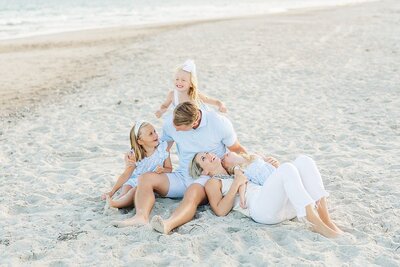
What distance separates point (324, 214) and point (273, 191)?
458 millimetres

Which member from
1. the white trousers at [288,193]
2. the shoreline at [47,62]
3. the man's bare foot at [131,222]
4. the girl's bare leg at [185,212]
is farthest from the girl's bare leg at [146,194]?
the shoreline at [47,62]

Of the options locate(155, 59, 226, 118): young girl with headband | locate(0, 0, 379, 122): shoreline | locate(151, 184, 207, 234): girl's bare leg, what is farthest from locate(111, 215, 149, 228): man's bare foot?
locate(0, 0, 379, 122): shoreline

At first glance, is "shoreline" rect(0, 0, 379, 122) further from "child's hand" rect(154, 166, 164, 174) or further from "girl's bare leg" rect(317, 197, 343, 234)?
"girl's bare leg" rect(317, 197, 343, 234)

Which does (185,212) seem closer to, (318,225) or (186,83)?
(318,225)

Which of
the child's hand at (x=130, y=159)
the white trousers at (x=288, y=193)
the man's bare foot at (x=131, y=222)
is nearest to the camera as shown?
the white trousers at (x=288, y=193)

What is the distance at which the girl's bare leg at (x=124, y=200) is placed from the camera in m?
4.95

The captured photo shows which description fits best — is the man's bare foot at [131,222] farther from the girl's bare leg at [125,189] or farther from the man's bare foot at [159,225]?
the girl's bare leg at [125,189]

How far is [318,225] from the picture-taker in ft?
14.1

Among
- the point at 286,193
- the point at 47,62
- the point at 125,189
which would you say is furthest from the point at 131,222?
the point at 47,62

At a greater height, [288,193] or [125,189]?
[288,193]

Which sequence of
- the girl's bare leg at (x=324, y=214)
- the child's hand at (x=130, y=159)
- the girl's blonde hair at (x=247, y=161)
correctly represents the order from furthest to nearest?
the child's hand at (x=130, y=159)
the girl's blonde hair at (x=247, y=161)
the girl's bare leg at (x=324, y=214)

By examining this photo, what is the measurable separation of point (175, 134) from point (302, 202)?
142 centimetres

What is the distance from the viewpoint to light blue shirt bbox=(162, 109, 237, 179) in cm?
493

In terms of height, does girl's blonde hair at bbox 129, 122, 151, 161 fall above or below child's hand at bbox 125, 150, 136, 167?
above
